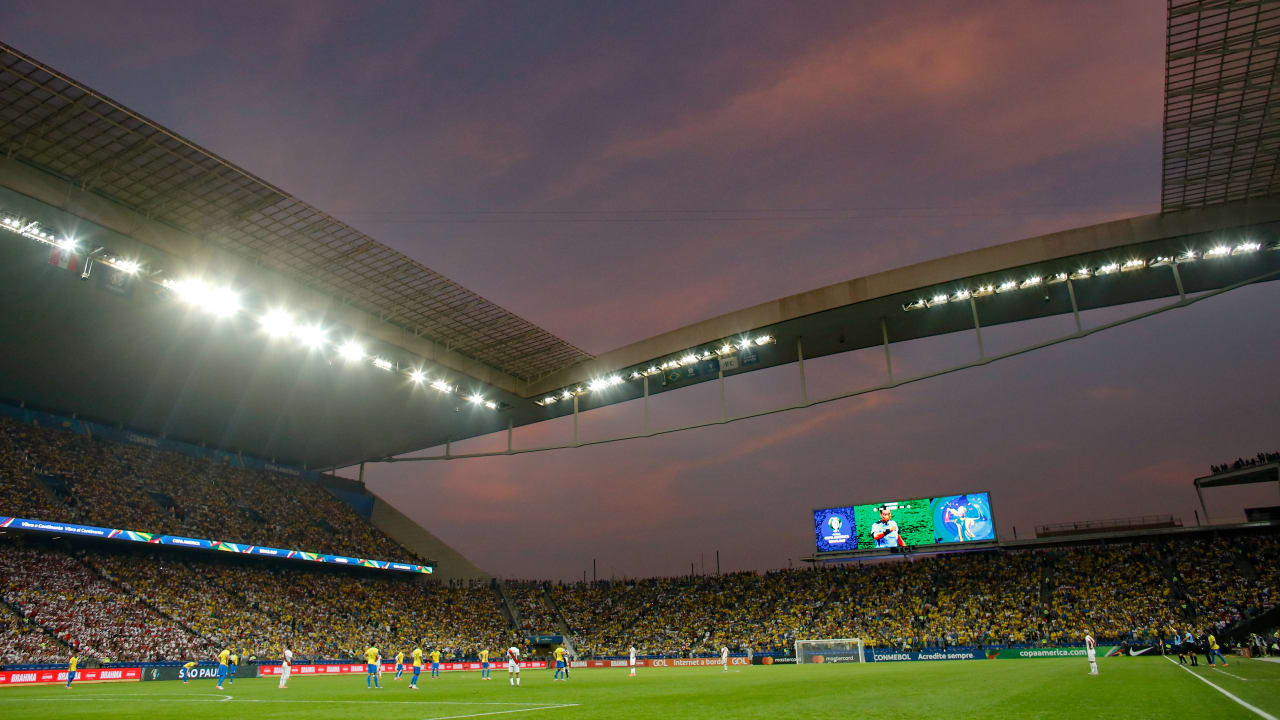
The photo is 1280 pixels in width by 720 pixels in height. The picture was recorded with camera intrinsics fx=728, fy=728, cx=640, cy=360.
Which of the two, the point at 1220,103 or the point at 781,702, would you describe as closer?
the point at 781,702

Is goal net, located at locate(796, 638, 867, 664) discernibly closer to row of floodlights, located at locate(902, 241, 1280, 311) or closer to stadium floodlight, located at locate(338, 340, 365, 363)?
row of floodlights, located at locate(902, 241, 1280, 311)

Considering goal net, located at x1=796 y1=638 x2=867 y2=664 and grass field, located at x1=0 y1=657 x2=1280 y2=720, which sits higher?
grass field, located at x1=0 y1=657 x2=1280 y2=720

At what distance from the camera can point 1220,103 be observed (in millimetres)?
22906

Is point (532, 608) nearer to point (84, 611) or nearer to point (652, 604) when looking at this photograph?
point (652, 604)

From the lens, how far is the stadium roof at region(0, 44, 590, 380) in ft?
74.8

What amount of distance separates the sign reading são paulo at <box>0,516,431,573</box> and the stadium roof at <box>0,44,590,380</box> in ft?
62.1

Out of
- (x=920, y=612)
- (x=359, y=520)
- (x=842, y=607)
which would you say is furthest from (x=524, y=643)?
(x=920, y=612)

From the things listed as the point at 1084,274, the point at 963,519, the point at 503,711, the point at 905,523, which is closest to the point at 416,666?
the point at 503,711

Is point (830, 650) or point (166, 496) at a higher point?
point (166, 496)

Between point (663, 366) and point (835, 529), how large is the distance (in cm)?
2608

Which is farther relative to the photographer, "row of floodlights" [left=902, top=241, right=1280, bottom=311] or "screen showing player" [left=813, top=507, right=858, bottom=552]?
"screen showing player" [left=813, top=507, right=858, bottom=552]

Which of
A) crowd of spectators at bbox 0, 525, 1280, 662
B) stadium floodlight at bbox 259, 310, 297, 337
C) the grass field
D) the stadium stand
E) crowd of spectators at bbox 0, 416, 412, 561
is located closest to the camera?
the grass field

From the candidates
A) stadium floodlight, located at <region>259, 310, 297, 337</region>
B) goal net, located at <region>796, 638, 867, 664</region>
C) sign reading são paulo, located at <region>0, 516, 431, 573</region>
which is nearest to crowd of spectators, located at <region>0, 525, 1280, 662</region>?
sign reading são paulo, located at <region>0, 516, 431, 573</region>

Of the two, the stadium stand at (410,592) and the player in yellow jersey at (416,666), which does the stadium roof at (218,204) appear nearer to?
the player in yellow jersey at (416,666)
